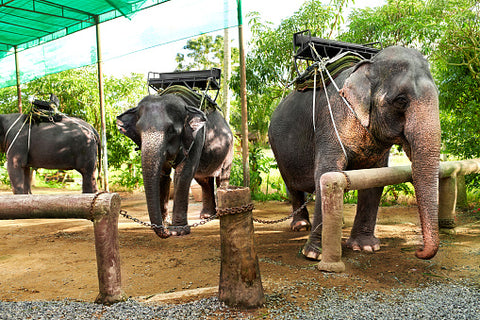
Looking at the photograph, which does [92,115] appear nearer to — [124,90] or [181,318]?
[124,90]

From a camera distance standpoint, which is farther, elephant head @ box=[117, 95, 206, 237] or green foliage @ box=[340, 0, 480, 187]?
green foliage @ box=[340, 0, 480, 187]

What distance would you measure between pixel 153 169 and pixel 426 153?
8.61 ft

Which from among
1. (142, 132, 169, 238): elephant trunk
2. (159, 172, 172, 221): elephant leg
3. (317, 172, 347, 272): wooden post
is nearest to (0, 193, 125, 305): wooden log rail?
(142, 132, 169, 238): elephant trunk

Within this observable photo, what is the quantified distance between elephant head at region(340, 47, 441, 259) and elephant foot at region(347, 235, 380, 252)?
111 cm

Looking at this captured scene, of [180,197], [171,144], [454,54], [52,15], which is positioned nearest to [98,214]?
[171,144]

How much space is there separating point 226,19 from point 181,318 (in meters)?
5.61

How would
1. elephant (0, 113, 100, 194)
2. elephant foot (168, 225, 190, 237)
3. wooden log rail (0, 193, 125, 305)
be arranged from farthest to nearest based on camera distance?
1. elephant (0, 113, 100, 194)
2. elephant foot (168, 225, 190, 237)
3. wooden log rail (0, 193, 125, 305)

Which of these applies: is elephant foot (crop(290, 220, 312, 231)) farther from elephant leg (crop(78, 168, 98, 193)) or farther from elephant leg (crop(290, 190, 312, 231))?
elephant leg (crop(78, 168, 98, 193))

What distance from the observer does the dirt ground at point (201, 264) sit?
303 centimetres

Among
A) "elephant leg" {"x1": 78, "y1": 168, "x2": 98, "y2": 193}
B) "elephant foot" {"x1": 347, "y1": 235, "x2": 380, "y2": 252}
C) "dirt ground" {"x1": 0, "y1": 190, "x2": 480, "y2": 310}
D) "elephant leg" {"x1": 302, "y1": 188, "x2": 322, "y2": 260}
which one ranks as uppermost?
"elephant leg" {"x1": 78, "y1": 168, "x2": 98, "y2": 193}

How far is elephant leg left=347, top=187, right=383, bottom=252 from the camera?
4031 millimetres

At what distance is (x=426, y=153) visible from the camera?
2.96 meters

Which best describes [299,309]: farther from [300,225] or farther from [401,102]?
[300,225]

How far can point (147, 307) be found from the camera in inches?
100.0
